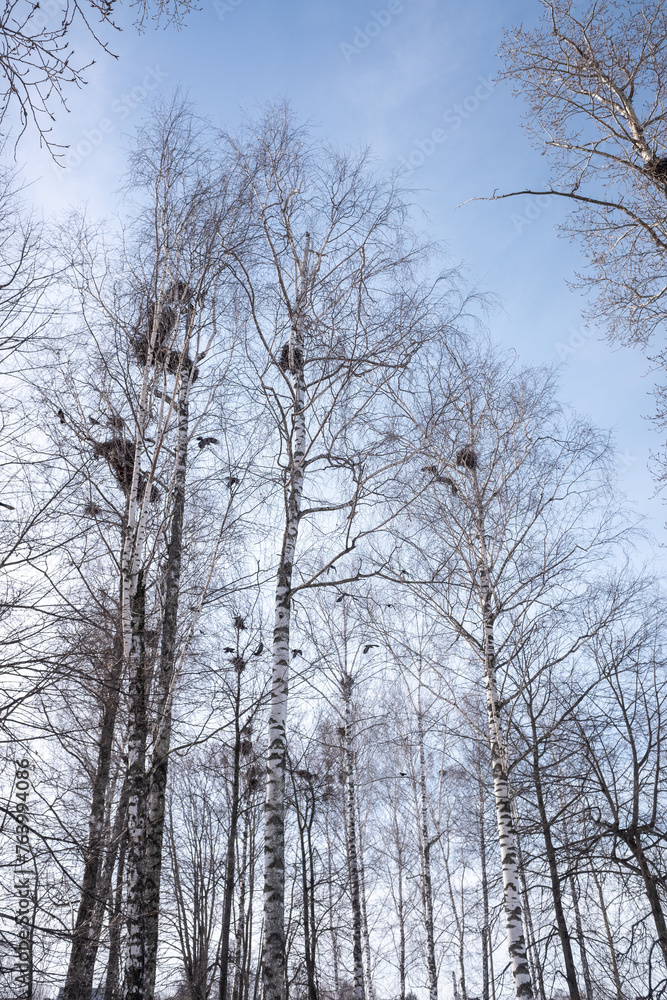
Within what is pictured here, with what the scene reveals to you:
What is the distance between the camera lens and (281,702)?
731 centimetres

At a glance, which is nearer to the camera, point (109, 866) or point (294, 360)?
point (109, 866)

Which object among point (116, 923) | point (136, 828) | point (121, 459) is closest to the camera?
point (116, 923)

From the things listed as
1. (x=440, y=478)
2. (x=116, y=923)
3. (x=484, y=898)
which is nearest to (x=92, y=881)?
(x=116, y=923)

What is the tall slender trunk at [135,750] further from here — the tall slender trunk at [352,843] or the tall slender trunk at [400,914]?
the tall slender trunk at [400,914]

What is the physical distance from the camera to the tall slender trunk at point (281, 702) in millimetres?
6246

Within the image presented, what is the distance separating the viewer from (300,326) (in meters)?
9.16

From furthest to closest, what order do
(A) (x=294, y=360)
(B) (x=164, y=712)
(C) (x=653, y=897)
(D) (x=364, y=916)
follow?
(D) (x=364, y=916) < (A) (x=294, y=360) < (C) (x=653, y=897) < (B) (x=164, y=712)

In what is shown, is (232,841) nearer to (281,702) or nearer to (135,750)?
(281,702)

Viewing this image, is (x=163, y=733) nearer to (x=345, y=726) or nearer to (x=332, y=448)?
(x=332, y=448)

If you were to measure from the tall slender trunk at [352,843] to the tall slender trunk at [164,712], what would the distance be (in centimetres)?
604

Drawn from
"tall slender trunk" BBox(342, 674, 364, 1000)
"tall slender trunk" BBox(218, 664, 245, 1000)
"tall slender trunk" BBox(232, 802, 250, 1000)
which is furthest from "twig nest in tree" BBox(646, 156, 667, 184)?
"tall slender trunk" BBox(232, 802, 250, 1000)

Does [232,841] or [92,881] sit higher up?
[232,841]

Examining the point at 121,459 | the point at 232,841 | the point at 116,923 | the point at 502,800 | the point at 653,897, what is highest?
the point at 121,459

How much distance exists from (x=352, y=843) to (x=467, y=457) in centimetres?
870
